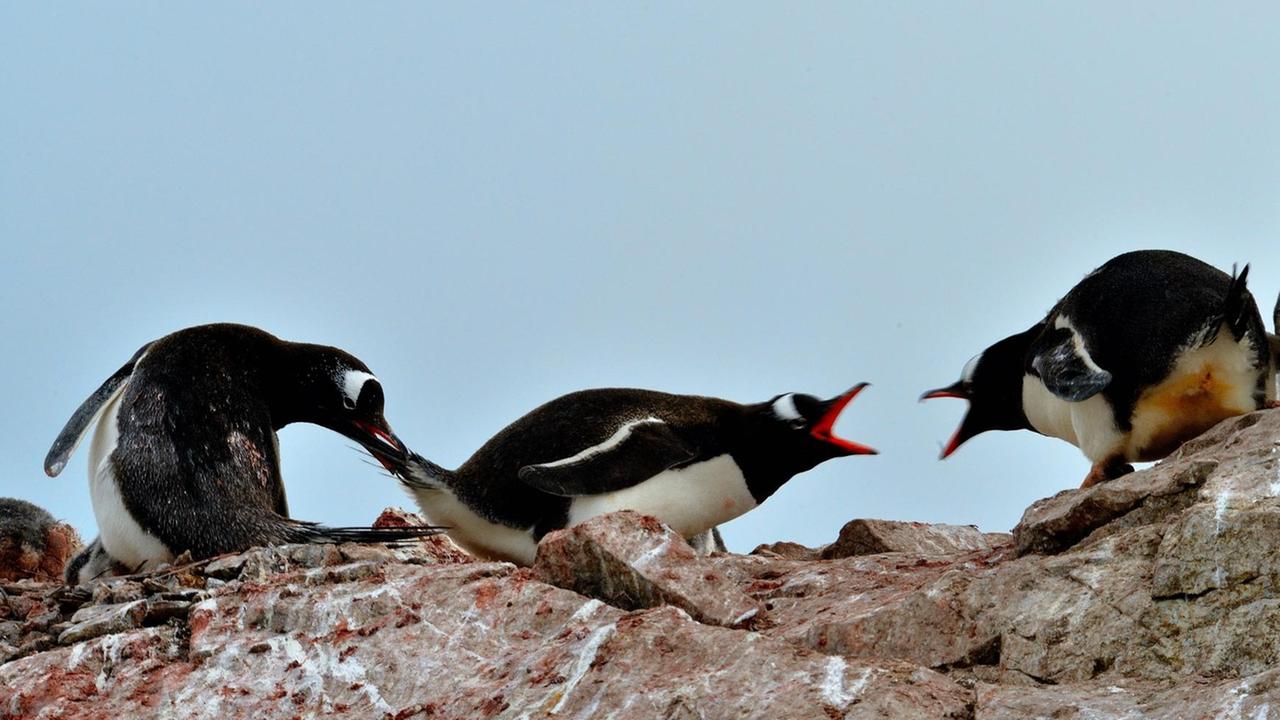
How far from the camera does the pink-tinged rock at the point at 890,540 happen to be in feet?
23.6

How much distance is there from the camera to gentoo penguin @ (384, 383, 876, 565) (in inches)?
296

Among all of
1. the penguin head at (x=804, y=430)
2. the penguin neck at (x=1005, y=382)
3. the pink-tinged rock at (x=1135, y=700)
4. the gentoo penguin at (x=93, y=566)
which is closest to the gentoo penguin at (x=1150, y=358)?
the penguin neck at (x=1005, y=382)

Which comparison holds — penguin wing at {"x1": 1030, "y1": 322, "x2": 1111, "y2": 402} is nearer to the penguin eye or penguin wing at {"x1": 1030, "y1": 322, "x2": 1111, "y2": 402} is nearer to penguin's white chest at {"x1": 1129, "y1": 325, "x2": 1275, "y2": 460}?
penguin's white chest at {"x1": 1129, "y1": 325, "x2": 1275, "y2": 460}

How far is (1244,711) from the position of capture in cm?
397

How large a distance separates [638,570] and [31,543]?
4839 mm

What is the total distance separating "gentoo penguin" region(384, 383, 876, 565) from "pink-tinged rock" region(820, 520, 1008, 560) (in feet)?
2.79

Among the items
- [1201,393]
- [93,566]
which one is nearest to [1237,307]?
[1201,393]

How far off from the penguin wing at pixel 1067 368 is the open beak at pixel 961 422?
103 cm

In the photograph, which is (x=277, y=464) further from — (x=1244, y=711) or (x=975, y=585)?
(x=1244, y=711)

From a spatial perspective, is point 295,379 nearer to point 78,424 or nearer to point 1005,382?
point 78,424

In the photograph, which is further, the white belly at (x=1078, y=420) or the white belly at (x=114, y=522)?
the white belly at (x=1078, y=420)

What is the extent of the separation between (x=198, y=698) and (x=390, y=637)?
2.10ft

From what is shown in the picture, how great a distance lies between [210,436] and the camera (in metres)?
7.22

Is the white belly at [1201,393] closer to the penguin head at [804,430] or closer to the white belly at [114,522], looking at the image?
the penguin head at [804,430]
